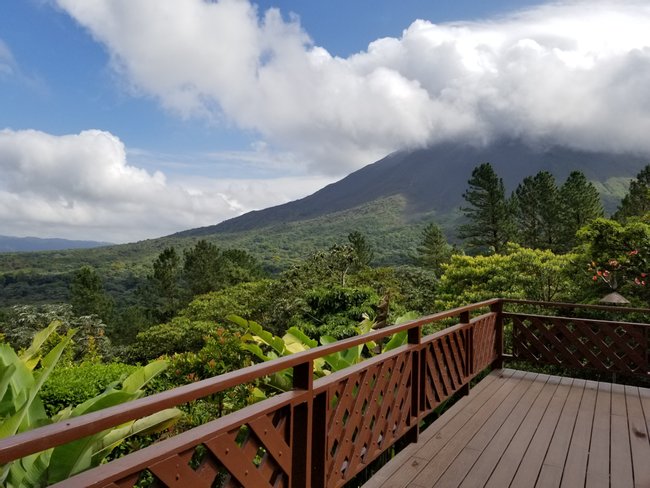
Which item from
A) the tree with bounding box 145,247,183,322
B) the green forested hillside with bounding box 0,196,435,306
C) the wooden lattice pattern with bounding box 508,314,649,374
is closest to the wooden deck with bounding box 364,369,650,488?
the wooden lattice pattern with bounding box 508,314,649,374

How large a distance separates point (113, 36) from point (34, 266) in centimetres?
6338

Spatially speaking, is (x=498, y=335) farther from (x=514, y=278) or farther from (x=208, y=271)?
(x=208, y=271)

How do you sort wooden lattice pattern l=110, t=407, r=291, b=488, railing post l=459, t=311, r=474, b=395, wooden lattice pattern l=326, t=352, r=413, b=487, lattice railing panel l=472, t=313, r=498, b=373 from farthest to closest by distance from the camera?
lattice railing panel l=472, t=313, r=498, b=373
railing post l=459, t=311, r=474, b=395
wooden lattice pattern l=326, t=352, r=413, b=487
wooden lattice pattern l=110, t=407, r=291, b=488

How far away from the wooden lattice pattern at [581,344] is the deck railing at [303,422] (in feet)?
4.02

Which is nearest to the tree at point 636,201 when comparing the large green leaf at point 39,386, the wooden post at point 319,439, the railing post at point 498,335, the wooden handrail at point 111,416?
the railing post at point 498,335

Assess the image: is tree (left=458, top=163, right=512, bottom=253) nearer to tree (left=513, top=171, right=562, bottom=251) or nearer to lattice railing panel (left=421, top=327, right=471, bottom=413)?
tree (left=513, top=171, right=562, bottom=251)

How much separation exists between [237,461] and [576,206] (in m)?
27.4

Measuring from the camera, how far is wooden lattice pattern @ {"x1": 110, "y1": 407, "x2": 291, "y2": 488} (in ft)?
4.34

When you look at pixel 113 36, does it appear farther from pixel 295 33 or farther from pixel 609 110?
pixel 609 110

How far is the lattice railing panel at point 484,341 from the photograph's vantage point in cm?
455

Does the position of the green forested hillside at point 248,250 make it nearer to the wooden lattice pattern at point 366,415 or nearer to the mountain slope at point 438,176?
the mountain slope at point 438,176

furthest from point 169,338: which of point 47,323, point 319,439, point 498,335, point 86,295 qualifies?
point 319,439

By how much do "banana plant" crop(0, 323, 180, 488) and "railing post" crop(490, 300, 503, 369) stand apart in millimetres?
4194

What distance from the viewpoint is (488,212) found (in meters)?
26.2
